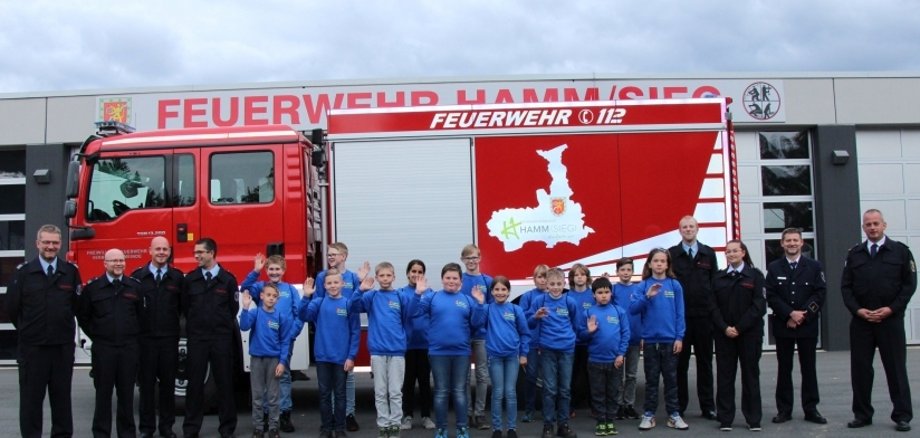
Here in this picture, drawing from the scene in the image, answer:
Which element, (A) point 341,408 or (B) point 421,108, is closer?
(A) point 341,408

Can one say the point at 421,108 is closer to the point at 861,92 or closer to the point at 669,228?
the point at 669,228

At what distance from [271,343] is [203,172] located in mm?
2128

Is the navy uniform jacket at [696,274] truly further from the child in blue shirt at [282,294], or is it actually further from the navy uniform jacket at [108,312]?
the navy uniform jacket at [108,312]

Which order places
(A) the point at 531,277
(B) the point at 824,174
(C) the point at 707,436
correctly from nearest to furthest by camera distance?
(C) the point at 707,436 < (A) the point at 531,277 < (B) the point at 824,174

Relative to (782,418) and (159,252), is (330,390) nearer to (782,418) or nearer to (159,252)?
(159,252)

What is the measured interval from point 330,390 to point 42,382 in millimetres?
2405

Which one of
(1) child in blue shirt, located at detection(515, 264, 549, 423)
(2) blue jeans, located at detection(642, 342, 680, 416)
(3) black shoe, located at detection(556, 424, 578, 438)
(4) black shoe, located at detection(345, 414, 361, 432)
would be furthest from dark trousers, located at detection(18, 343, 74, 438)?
(2) blue jeans, located at detection(642, 342, 680, 416)

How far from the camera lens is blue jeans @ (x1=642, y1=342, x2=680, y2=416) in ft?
25.5

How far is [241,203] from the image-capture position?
8508mm

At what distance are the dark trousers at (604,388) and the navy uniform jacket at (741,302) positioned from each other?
3.60ft

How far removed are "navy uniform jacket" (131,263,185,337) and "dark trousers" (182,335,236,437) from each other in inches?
10.5

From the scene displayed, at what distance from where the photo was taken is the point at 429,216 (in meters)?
8.62

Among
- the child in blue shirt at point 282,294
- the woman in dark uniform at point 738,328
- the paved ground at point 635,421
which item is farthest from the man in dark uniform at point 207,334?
the woman in dark uniform at point 738,328

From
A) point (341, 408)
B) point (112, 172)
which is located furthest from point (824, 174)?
point (112, 172)
